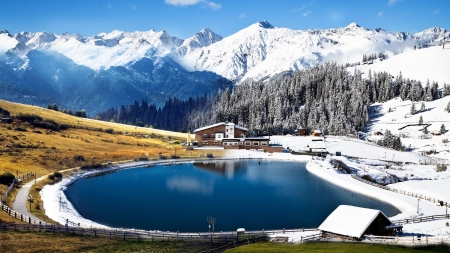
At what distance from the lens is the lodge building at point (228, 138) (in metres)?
128

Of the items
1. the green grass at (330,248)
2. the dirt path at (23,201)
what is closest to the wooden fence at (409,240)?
the green grass at (330,248)

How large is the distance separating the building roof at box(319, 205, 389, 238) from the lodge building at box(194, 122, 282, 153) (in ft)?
271

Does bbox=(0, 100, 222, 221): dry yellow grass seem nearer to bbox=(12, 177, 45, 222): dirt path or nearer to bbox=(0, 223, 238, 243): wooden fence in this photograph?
bbox=(12, 177, 45, 222): dirt path

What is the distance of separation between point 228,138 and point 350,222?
9237 cm

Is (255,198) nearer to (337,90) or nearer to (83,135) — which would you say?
(83,135)

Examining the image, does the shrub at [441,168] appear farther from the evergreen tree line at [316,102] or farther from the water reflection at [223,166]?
the evergreen tree line at [316,102]

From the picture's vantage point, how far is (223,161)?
11425 cm

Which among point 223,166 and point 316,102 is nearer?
point 223,166

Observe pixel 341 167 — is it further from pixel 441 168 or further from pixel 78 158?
pixel 78 158

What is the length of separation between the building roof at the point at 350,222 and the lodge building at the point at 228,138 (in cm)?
8273

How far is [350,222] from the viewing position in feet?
137

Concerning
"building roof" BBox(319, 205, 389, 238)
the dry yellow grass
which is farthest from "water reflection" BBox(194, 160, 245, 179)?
"building roof" BBox(319, 205, 389, 238)

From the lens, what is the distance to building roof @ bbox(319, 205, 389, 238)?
40.4 m

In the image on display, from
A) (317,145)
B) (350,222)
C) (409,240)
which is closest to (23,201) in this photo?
(350,222)
